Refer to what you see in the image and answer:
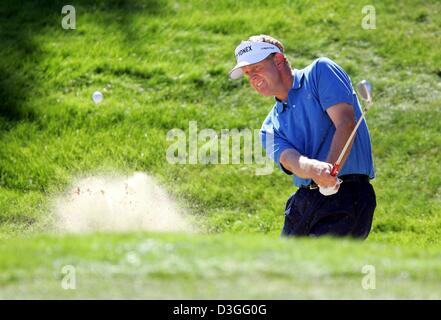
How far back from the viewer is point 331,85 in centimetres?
805

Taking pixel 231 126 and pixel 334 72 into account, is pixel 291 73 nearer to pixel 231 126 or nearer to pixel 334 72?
pixel 334 72

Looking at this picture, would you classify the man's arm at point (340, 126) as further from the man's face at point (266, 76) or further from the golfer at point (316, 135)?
the man's face at point (266, 76)

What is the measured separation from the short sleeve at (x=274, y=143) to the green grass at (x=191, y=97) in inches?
102

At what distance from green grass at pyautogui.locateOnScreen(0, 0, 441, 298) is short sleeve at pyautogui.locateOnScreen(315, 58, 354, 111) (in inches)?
110

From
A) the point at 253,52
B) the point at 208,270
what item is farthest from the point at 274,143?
the point at 208,270

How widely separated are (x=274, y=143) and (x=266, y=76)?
54 cm

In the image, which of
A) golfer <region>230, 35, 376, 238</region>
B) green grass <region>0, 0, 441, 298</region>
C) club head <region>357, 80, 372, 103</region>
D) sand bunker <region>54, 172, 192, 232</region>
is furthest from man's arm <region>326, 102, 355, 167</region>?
sand bunker <region>54, 172, 192, 232</region>

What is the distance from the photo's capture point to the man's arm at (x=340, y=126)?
792 cm

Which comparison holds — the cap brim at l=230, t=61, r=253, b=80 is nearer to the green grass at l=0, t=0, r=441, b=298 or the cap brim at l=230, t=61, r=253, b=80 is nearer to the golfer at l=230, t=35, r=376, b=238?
the golfer at l=230, t=35, r=376, b=238

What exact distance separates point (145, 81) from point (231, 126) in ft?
4.96

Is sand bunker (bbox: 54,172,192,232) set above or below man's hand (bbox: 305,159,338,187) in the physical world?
below

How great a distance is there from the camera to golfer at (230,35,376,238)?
8039mm

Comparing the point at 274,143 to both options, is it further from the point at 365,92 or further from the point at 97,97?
the point at 97,97

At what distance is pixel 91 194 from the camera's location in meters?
11.8
